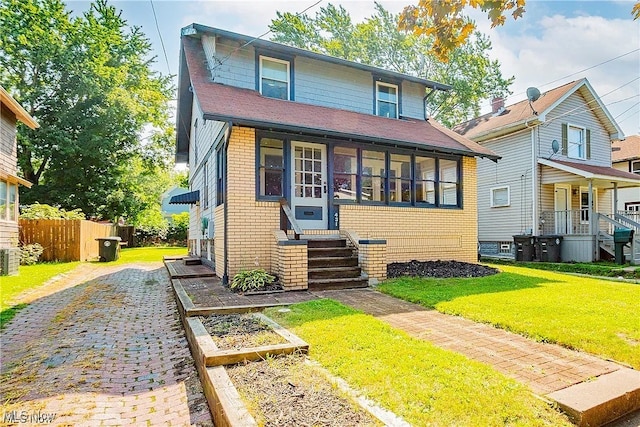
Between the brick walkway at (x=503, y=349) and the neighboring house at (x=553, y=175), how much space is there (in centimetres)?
1286

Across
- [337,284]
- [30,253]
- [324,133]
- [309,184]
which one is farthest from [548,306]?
[30,253]

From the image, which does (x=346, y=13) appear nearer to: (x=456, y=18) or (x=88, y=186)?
(x=88, y=186)

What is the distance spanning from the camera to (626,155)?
75.4 ft

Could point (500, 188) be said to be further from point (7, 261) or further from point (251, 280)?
point (7, 261)

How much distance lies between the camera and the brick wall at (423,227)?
978 centimetres

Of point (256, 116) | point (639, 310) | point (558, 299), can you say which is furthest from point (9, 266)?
point (639, 310)

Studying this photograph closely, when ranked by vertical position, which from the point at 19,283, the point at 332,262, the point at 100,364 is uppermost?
the point at 332,262

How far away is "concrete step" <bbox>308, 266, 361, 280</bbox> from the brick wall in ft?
5.20

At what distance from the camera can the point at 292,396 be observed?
280 cm

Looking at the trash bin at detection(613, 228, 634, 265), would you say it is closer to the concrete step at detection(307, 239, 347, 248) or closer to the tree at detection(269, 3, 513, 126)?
the concrete step at detection(307, 239, 347, 248)

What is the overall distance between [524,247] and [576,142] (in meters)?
6.58

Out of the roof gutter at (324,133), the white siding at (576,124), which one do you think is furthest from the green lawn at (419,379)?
the white siding at (576,124)

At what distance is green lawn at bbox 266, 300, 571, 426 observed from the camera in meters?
2.51

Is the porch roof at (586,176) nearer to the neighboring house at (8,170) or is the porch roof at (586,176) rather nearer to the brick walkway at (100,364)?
the brick walkway at (100,364)
